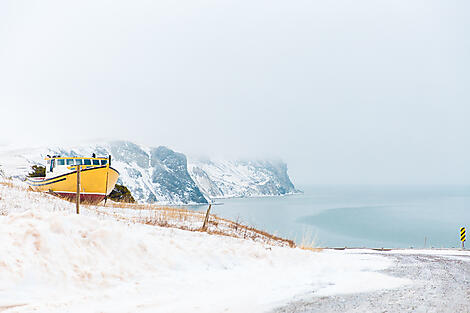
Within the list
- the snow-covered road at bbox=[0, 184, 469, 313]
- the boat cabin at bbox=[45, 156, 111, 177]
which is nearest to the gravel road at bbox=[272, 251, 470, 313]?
the snow-covered road at bbox=[0, 184, 469, 313]

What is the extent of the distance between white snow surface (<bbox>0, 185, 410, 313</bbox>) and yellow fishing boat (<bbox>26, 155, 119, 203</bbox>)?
14.1 meters

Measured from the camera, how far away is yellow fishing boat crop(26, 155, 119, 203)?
25703mm

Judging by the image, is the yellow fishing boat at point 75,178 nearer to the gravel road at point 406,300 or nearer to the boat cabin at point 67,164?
the boat cabin at point 67,164

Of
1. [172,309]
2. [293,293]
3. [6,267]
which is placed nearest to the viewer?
[172,309]

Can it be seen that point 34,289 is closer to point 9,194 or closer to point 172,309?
point 172,309

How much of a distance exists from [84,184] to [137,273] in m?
19.1

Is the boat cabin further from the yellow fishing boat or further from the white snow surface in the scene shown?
the white snow surface

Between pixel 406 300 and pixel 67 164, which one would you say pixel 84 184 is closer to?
pixel 67 164

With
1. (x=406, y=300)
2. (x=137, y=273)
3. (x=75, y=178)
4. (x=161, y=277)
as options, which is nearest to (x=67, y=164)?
(x=75, y=178)

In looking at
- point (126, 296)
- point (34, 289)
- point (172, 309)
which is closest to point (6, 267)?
point (34, 289)

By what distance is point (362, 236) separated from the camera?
324ft

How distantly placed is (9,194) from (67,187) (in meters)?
11.7

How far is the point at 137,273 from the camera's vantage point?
8.77m

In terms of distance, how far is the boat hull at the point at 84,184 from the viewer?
25656mm
